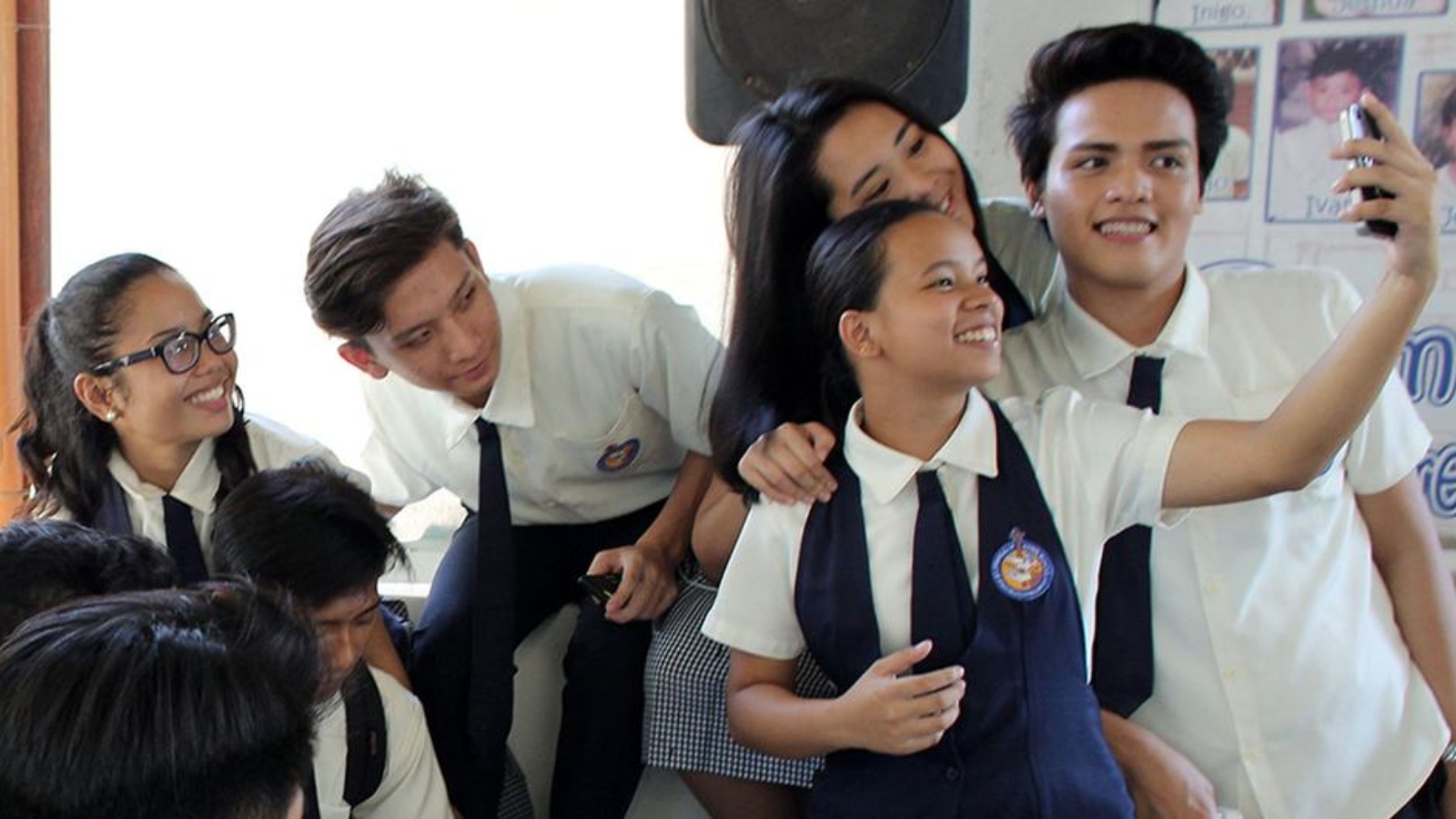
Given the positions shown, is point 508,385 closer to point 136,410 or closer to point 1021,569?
point 136,410

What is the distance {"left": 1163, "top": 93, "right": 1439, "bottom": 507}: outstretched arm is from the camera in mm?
1072

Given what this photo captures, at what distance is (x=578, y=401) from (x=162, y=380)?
20.0 inches

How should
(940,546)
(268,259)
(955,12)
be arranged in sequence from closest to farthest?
(940,546)
(955,12)
(268,259)

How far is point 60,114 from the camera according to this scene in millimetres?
2480

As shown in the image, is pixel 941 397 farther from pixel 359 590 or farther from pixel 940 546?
pixel 359 590

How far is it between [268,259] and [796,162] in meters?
1.47

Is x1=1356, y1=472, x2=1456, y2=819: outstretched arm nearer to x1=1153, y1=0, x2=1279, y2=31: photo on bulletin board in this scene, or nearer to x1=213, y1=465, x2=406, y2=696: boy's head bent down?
x1=1153, y1=0, x2=1279, y2=31: photo on bulletin board

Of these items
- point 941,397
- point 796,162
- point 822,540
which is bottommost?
point 822,540

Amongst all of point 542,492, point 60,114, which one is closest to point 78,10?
point 60,114

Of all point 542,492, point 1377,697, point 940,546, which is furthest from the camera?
point 542,492

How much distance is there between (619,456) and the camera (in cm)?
178

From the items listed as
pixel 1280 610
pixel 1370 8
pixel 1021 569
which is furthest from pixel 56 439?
pixel 1370 8

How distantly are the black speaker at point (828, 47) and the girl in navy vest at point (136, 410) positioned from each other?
675 millimetres

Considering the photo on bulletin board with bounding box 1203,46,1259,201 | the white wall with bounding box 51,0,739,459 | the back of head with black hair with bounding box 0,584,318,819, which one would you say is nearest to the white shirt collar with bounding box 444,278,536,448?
the white wall with bounding box 51,0,739,459
